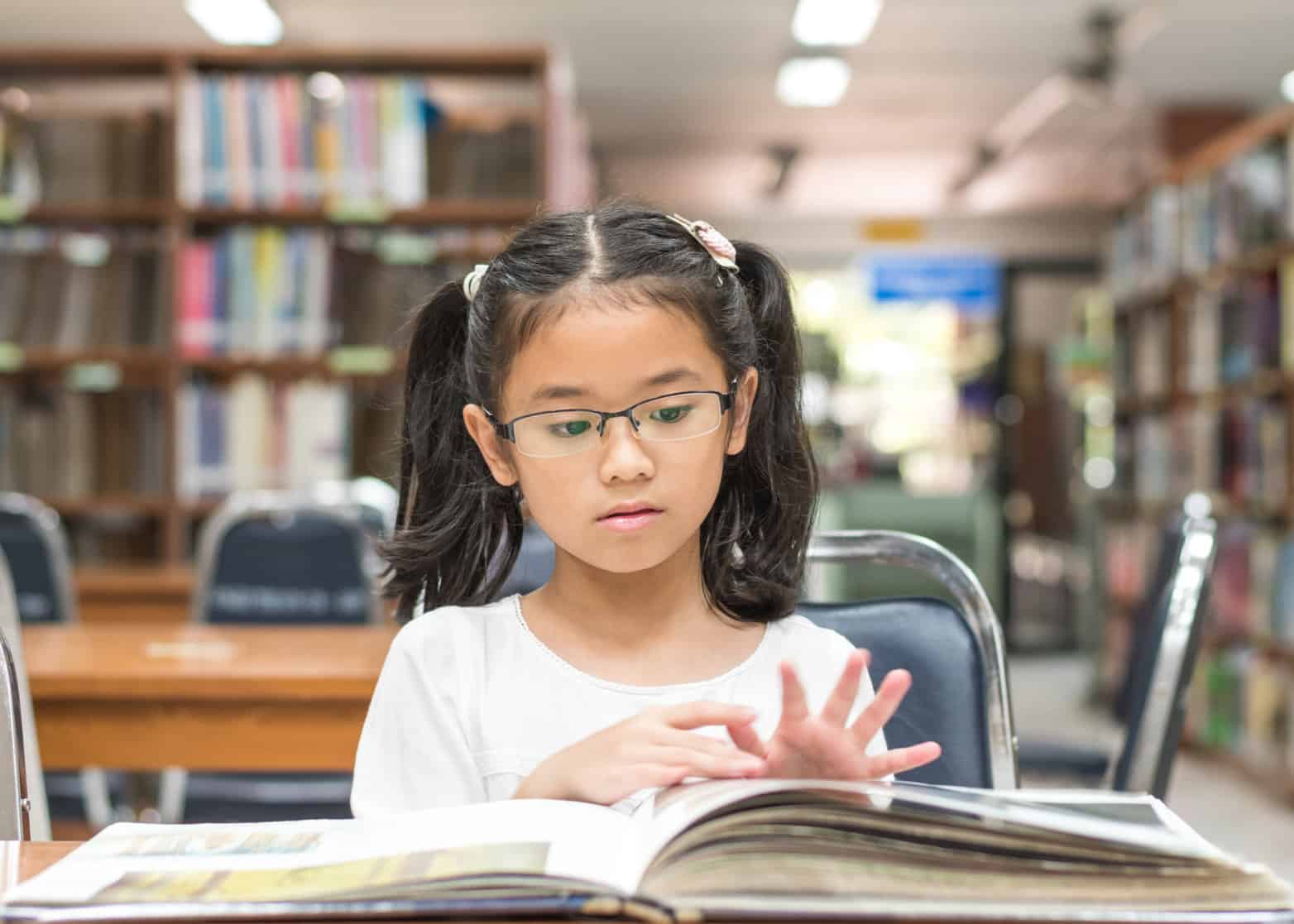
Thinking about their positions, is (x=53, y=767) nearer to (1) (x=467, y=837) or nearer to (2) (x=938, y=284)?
(1) (x=467, y=837)

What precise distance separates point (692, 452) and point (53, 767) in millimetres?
1384

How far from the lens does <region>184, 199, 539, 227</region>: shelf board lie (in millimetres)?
4129

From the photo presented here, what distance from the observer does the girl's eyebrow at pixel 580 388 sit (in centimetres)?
103

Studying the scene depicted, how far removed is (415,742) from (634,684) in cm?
17

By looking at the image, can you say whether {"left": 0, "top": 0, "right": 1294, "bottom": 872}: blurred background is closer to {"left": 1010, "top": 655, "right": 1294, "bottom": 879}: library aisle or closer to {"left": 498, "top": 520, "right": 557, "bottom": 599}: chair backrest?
{"left": 1010, "top": 655, "right": 1294, "bottom": 879}: library aisle

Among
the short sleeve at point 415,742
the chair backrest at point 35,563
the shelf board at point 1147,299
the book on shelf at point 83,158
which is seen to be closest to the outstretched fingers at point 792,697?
the short sleeve at point 415,742

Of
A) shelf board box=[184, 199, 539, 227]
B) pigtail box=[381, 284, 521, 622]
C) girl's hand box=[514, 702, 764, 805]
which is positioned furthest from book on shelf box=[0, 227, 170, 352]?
girl's hand box=[514, 702, 764, 805]

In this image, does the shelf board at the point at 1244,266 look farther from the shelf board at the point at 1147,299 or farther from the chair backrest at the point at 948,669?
the chair backrest at the point at 948,669

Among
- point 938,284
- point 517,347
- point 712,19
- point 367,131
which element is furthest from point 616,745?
point 938,284

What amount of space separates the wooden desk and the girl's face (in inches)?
38.5

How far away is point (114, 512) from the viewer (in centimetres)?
436

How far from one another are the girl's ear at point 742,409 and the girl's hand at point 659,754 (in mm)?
314

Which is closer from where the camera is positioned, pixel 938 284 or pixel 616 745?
pixel 616 745

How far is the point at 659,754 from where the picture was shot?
0.86 metres
